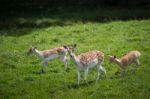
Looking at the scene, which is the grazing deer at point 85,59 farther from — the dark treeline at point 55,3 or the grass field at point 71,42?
the dark treeline at point 55,3

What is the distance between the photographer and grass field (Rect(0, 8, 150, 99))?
42.3 ft

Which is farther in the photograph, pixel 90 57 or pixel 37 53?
pixel 37 53

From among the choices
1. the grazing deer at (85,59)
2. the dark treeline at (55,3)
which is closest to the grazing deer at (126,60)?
the grazing deer at (85,59)

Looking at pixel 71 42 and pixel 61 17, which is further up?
pixel 61 17

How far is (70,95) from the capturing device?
12.5 metres

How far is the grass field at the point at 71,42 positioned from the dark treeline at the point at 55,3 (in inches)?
98.9

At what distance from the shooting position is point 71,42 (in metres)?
19.1

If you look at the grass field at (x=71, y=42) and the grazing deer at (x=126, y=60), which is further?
the grazing deer at (x=126, y=60)

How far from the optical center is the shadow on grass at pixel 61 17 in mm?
23734

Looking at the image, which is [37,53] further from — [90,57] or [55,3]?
[55,3]

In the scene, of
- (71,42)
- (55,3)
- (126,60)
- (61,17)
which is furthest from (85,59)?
(55,3)

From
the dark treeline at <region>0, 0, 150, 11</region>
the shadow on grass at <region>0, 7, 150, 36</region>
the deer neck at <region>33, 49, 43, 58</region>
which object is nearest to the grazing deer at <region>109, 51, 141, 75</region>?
the deer neck at <region>33, 49, 43, 58</region>

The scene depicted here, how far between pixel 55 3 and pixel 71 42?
43.9 feet

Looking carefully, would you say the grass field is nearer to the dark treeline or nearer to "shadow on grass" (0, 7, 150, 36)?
"shadow on grass" (0, 7, 150, 36)
